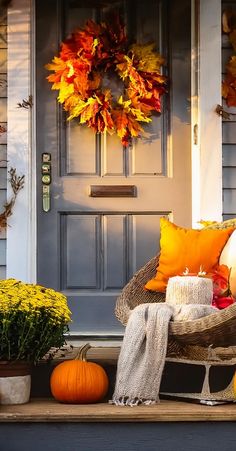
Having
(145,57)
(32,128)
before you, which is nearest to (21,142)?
(32,128)

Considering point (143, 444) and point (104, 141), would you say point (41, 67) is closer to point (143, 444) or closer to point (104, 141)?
point (104, 141)

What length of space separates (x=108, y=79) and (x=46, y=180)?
70cm

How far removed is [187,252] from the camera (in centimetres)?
410

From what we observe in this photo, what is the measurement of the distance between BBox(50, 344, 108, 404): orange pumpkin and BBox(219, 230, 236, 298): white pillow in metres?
0.70

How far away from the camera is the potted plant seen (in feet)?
12.0

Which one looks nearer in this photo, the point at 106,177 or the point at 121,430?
the point at 121,430

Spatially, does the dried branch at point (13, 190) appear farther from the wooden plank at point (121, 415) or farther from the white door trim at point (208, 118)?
the wooden plank at point (121, 415)

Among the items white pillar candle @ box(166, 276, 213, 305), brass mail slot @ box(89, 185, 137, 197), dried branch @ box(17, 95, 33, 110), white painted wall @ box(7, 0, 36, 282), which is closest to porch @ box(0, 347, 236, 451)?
white pillar candle @ box(166, 276, 213, 305)

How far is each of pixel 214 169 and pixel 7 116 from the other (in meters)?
1.21

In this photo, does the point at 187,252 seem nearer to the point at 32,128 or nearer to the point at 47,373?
the point at 47,373

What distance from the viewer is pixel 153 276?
4234mm

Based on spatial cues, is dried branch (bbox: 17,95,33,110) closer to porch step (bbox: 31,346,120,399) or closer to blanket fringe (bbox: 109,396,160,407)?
porch step (bbox: 31,346,120,399)

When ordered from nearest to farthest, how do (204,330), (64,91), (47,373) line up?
1. (204,330)
2. (47,373)
3. (64,91)

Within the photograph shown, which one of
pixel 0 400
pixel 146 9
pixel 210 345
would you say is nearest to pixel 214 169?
pixel 146 9
